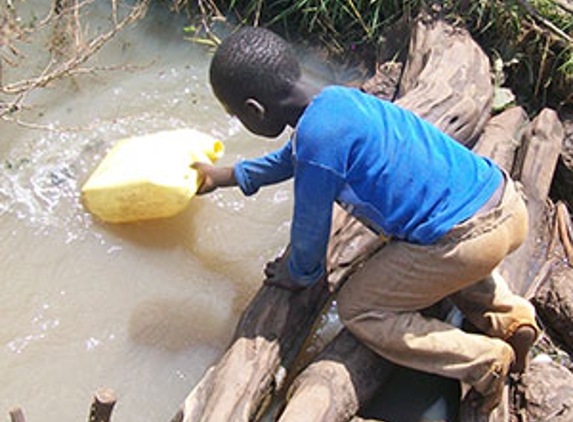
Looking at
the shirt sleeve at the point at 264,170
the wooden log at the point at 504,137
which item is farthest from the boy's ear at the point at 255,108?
the wooden log at the point at 504,137

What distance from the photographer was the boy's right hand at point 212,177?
314cm

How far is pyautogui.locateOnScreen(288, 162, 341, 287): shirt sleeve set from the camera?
245cm

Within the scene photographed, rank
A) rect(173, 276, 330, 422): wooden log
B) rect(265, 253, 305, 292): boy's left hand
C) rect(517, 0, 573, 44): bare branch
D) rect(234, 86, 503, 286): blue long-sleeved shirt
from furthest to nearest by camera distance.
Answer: rect(517, 0, 573, 44): bare branch, rect(265, 253, 305, 292): boy's left hand, rect(173, 276, 330, 422): wooden log, rect(234, 86, 503, 286): blue long-sleeved shirt

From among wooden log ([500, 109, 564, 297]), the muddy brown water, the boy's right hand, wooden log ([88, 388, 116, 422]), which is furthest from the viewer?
wooden log ([500, 109, 564, 297])

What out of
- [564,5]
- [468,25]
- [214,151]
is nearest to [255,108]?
[214,151]

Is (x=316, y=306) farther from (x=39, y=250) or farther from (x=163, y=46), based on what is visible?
(x=163, y=46)

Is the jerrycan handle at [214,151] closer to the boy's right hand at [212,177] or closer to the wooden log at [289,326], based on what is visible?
the boy's right hand at [212,177]

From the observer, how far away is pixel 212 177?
331cm

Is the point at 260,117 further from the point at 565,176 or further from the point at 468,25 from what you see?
the point at 468,25

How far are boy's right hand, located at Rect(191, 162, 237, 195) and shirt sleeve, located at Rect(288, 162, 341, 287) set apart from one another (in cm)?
49

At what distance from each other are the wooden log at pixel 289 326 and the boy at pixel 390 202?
0.16 metres

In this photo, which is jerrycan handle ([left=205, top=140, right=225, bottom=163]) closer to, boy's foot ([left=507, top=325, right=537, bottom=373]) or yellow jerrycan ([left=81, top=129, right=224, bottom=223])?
yellow jerrycan ([left=81, top=129, right=224, bottom=223])

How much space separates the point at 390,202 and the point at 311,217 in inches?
10.3

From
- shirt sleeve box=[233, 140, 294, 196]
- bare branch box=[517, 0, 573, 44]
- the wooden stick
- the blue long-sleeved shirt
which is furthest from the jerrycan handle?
bare branch box=[517, 0, 573, 44]
